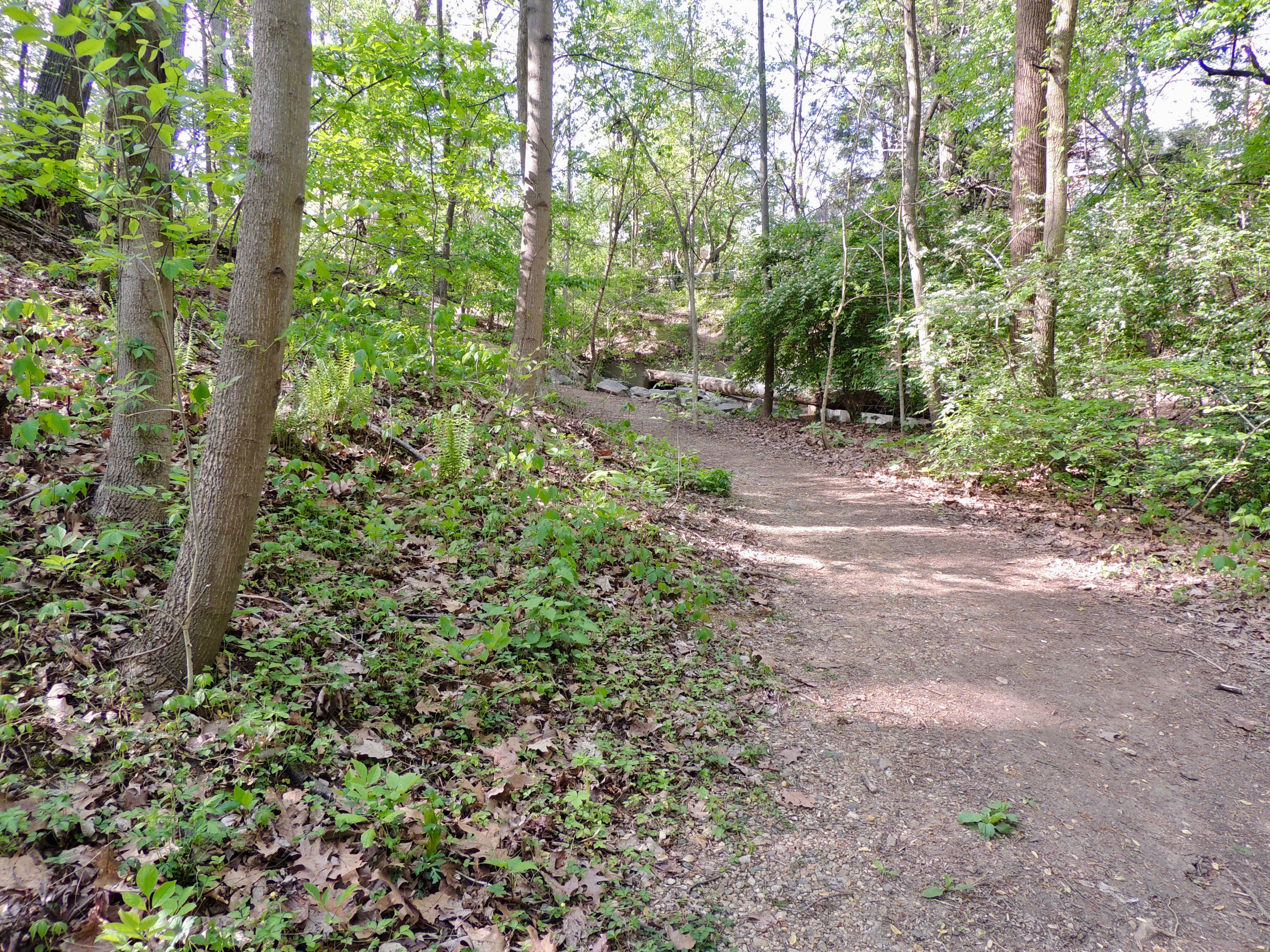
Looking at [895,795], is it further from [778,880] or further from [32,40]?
[32,40]

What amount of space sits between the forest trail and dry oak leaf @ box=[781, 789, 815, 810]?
0.04ft

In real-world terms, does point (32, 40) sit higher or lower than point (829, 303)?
lower

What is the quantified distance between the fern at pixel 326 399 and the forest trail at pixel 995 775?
3.92 m

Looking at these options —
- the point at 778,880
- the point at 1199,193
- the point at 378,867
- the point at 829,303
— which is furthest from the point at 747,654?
the point at 829,303

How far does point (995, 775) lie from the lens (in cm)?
346

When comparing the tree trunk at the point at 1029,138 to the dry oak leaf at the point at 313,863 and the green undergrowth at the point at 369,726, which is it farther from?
the dry oak leaf at the point at 313,863

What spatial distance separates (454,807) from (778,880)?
1.44 metres

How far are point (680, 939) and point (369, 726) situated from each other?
1.63 metres

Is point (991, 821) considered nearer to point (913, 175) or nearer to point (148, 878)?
point (148, 878)

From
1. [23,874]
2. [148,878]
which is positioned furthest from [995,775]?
[23,874]

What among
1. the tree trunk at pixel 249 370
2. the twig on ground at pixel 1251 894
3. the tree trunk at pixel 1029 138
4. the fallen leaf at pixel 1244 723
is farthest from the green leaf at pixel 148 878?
the tree trunk at pixel 1029 138

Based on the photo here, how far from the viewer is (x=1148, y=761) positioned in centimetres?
361

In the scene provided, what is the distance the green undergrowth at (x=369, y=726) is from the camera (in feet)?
6.70

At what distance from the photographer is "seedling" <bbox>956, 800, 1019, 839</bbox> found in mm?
3031
